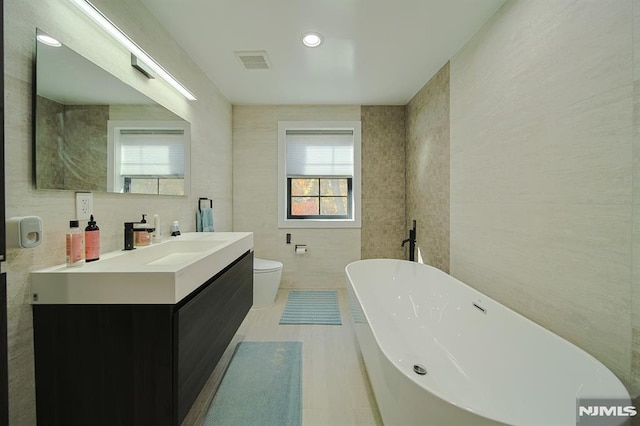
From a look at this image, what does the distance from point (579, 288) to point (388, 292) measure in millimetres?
1361

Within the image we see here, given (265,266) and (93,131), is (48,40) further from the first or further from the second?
(265,266)

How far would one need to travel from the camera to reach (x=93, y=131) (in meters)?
1.21

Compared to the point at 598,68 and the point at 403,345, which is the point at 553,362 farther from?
the point at 598,68

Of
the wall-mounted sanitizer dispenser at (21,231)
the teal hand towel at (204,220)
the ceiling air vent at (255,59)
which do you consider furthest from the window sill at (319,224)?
the wall-mounted sanitizer dispenser at (21,231)

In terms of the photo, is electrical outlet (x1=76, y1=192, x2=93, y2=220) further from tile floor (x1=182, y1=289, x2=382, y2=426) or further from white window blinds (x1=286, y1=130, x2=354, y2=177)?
white window blinds (x1=286, y1=130, x2=354, y2=177)

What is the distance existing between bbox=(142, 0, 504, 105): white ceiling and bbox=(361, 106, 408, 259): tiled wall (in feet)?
1.54

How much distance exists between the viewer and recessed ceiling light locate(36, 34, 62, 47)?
3.15 ft

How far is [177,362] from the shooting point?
94 centimetres

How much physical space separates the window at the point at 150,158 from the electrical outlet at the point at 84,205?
163 millimetres

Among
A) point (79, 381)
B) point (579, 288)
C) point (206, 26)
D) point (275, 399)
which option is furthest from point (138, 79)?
point (579, 288)

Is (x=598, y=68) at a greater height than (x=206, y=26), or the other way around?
(x=206, y=26)

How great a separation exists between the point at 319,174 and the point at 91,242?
2.44 metres

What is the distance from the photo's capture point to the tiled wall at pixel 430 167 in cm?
221

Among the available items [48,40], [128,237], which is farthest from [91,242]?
[48,40]
